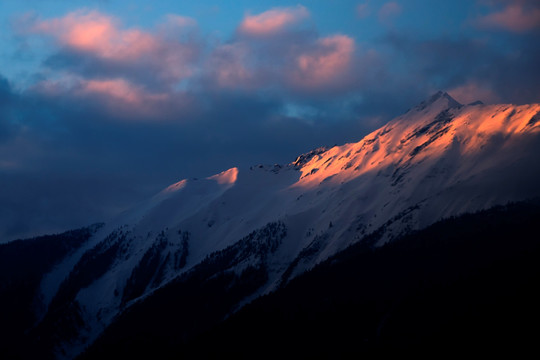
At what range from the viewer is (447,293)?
196 m

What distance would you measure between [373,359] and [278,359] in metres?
40.9

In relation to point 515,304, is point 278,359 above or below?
above

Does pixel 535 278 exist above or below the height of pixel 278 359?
below

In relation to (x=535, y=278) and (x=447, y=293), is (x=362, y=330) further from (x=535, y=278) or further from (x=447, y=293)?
(x=535, y=278)

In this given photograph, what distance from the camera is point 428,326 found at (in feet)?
589

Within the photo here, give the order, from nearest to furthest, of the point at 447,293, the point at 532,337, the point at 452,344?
the point at 532,337 < the point at 452,344 < the point at 447,293

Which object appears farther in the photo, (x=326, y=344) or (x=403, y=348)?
(x=326, y=344)

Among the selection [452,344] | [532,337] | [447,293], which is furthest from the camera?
[447,293]

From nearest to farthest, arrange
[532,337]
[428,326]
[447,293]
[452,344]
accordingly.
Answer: [532,337]
[452,344]
[428,326]
[447,293]

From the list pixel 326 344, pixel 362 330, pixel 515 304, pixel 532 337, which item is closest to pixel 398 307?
pixel 362 330

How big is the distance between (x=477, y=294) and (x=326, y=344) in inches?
1959

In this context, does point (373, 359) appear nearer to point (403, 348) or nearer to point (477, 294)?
point (403, 348)

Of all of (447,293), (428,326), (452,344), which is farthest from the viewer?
(447,293)

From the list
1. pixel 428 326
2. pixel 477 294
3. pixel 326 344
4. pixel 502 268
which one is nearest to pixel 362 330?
pixel 326 344
